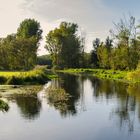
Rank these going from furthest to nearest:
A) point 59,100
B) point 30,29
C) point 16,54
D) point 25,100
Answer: point 30,29, point 16,54, point 59,100, point 25,100

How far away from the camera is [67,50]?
13412 cm

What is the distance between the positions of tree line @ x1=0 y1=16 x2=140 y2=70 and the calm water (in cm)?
4749

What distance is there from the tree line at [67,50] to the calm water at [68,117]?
47.5m

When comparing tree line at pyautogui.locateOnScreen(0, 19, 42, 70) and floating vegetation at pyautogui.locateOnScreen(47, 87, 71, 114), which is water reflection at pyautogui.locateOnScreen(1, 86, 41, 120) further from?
tree line at pyautogui.locateOnScreen(0, 19, 42, 70)

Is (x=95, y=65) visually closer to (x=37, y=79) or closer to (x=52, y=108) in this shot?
(x=37, y=79)

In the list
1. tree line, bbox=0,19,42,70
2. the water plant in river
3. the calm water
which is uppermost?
tree line, bbox=0,19,42,70

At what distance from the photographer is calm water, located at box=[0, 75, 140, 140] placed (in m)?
25.1

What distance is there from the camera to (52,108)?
35000 millimetres

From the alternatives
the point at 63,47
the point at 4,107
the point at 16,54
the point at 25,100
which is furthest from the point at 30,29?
the point at 4,107

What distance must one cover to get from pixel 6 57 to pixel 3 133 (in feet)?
223

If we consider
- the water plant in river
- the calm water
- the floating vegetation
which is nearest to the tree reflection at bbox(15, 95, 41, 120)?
the calm water

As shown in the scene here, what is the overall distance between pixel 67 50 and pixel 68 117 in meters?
104

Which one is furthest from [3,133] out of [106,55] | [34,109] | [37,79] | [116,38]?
[106,55]

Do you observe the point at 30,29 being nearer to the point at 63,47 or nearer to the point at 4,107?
the point at 63,47
